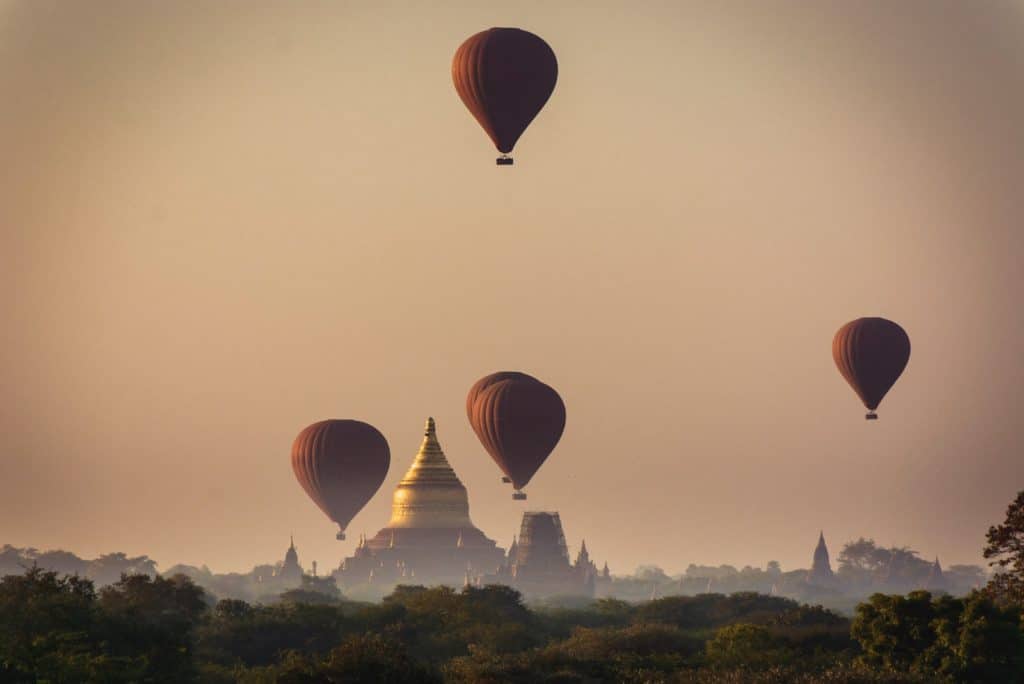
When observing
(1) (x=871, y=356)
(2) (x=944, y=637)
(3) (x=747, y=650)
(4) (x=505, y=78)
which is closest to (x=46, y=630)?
(3) (x=747, y=650)

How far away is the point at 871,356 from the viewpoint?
538ft

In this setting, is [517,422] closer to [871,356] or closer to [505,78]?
[871,356]

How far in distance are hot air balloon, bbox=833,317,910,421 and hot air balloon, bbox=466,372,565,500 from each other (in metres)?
23.1

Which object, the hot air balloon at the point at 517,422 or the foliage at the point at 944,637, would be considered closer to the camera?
the foliage at the point at 944,637

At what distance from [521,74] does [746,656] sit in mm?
49702

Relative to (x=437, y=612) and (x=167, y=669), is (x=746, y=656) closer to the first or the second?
(x=167, y=669)

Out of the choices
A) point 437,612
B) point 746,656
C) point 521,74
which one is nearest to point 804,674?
point 746,656

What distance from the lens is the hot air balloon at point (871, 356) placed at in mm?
163125

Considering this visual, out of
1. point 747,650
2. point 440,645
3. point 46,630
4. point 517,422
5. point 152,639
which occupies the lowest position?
point 152,639

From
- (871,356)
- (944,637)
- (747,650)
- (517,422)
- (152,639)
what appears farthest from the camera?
(517,422)

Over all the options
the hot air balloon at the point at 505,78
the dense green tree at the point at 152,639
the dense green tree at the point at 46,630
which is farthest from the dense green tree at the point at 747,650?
the hot air balloon at the point at 505,78

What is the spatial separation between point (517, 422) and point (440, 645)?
202 ft

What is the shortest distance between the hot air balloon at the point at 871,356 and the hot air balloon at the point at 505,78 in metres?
33.6

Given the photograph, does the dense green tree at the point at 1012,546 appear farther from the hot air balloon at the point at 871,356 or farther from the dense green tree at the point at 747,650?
the hot air balloon at the point at 871,356
